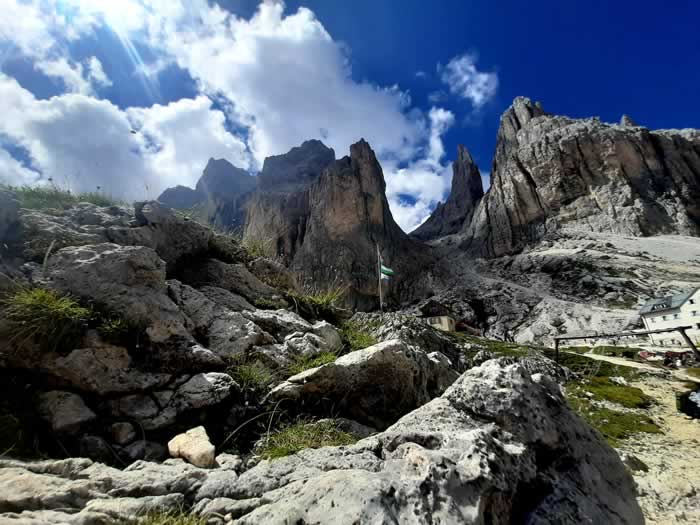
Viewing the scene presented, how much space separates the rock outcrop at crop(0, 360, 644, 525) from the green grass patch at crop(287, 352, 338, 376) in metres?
1.56

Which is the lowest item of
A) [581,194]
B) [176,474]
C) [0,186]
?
[176,474]

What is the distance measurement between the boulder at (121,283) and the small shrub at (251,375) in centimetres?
69

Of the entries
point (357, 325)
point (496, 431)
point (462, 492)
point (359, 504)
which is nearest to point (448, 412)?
point (496, 431)

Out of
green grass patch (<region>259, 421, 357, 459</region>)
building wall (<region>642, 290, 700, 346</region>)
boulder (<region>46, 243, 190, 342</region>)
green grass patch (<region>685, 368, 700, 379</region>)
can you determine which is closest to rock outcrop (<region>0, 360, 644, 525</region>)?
green grass patch (<region>259, 421, 357, 459</region>)

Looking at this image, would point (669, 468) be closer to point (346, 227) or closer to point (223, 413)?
point (223, 413)

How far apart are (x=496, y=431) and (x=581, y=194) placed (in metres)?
99.4

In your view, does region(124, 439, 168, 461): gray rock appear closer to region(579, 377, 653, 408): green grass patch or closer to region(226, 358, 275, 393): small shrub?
region(226, 358, 275, 393): small shrub

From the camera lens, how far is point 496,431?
297 centimetres

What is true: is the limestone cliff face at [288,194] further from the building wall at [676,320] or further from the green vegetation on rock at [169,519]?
the green vegetation on rock at [169,519]

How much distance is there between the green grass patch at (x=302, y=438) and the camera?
120 inches

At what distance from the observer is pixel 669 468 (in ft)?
32.3

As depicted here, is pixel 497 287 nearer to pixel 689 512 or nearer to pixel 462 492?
pixel 689 512

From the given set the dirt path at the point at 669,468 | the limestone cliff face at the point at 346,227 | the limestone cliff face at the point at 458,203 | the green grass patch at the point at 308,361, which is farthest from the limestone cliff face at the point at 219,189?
the green grass patch at the point at 308,361

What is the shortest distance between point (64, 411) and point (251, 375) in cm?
171
